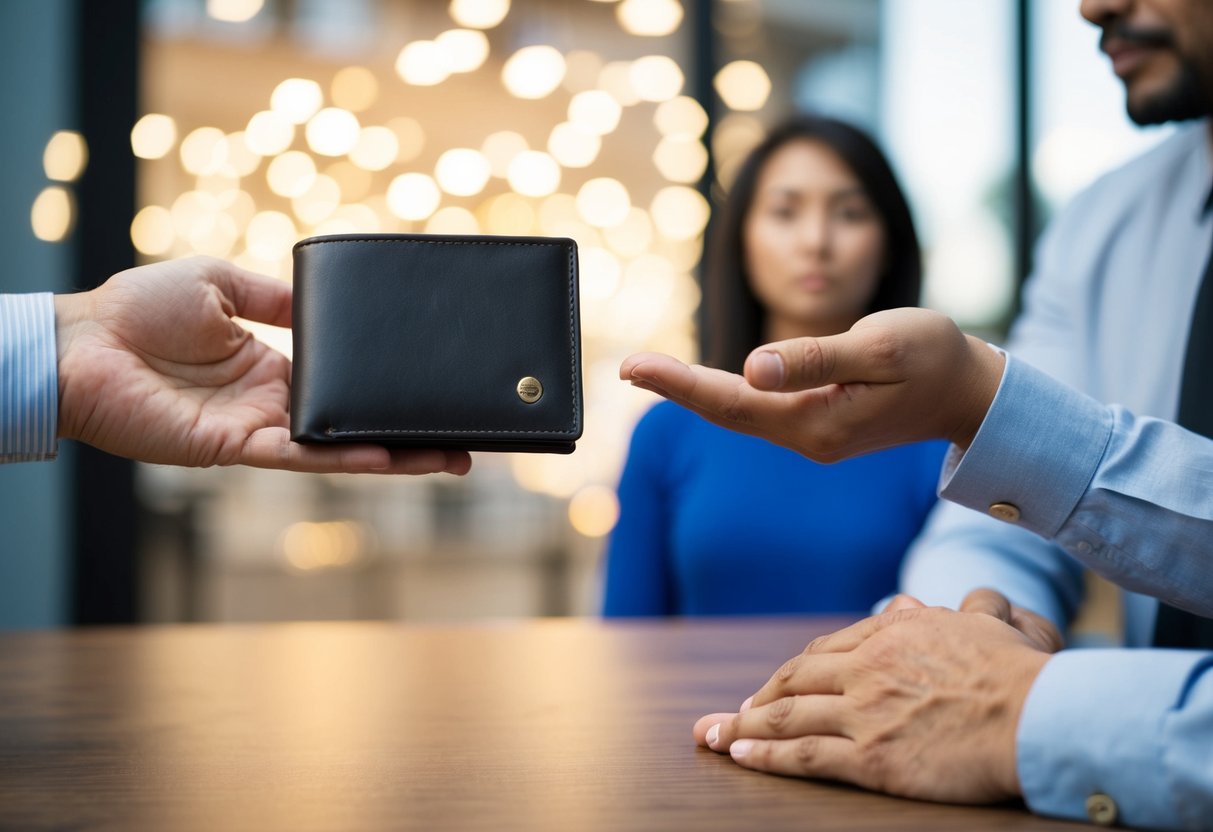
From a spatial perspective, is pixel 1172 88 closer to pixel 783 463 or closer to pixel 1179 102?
pixel 1179 102

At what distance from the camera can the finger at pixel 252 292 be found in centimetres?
113

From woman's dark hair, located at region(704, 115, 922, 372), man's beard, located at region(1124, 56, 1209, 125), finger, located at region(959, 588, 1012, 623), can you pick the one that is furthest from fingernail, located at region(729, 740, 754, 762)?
woman's dark hair, located at region(704, 115, 922, 372)

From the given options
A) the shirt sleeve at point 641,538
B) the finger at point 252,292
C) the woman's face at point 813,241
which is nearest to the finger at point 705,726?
the finger at point 252,292

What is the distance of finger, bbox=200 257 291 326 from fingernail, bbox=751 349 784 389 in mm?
581

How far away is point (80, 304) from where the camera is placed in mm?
1079

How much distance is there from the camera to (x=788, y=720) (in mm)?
767

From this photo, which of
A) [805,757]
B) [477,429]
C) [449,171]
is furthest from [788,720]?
Answer: [449,171]

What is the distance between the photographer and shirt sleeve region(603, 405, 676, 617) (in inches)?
81.0

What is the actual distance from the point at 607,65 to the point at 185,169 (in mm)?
2120

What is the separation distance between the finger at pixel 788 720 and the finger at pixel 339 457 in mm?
336

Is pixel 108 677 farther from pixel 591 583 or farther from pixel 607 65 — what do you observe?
pixel 591 583

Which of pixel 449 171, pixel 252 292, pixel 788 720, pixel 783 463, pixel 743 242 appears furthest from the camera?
pixel 449 171

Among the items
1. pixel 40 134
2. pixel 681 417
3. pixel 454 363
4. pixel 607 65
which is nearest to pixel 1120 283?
pixel 681 417

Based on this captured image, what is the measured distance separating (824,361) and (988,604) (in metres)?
0.34
